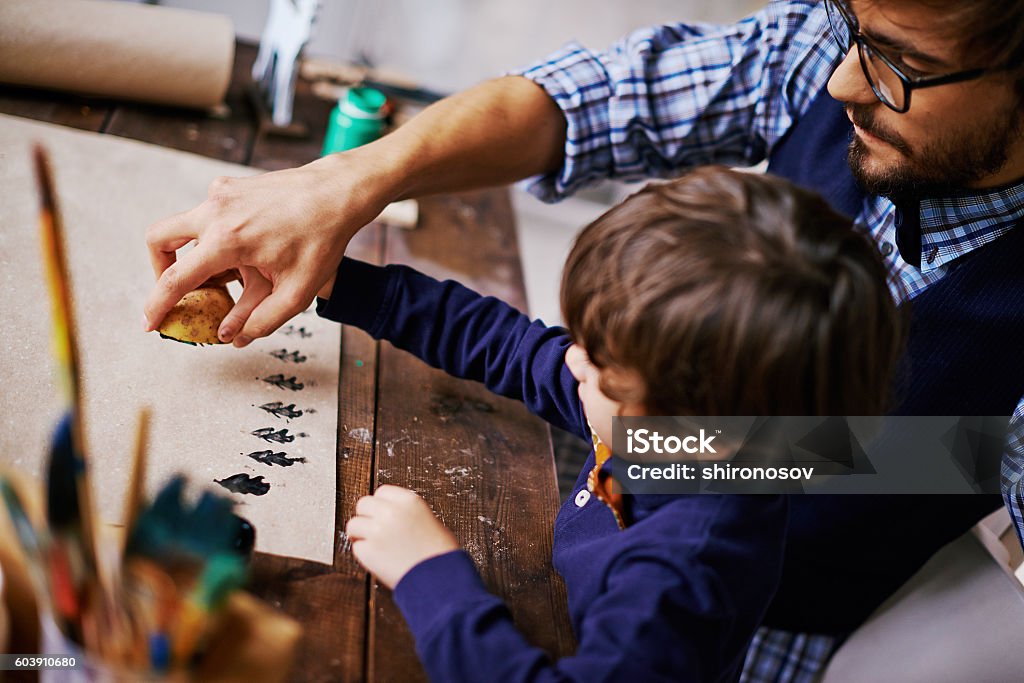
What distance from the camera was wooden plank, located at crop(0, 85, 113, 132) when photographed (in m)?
1.21

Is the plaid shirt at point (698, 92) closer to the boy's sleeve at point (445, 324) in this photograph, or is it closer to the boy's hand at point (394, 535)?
the boy's sleeve at point (445, 324)

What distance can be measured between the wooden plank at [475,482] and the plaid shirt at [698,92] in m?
0.40

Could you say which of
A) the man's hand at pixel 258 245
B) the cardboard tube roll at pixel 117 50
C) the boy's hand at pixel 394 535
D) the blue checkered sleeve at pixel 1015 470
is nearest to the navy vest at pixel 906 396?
the blue checkered sleeve at pixel 1015 470

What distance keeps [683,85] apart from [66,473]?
96 centimetres

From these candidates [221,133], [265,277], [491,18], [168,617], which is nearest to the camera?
[168,617]

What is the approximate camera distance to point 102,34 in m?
1.25

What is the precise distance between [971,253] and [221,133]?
1028mm

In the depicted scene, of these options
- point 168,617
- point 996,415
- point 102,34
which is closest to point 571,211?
point 102,34

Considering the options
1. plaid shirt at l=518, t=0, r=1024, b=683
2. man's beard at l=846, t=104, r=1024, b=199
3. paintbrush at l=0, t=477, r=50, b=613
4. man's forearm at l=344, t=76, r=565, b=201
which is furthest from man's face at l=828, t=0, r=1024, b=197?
paintbrush at l=0, t=477, r=50, b=613

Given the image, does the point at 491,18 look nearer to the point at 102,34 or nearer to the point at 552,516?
the point at 102,34

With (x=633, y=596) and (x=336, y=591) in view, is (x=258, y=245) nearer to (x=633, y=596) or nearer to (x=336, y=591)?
(x=336, y=591)

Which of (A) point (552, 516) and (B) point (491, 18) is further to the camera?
(B) point (491, 18)

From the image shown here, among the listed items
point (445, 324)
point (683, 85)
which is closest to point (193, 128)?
point (445, 324)

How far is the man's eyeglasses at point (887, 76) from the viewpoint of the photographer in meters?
0.88
